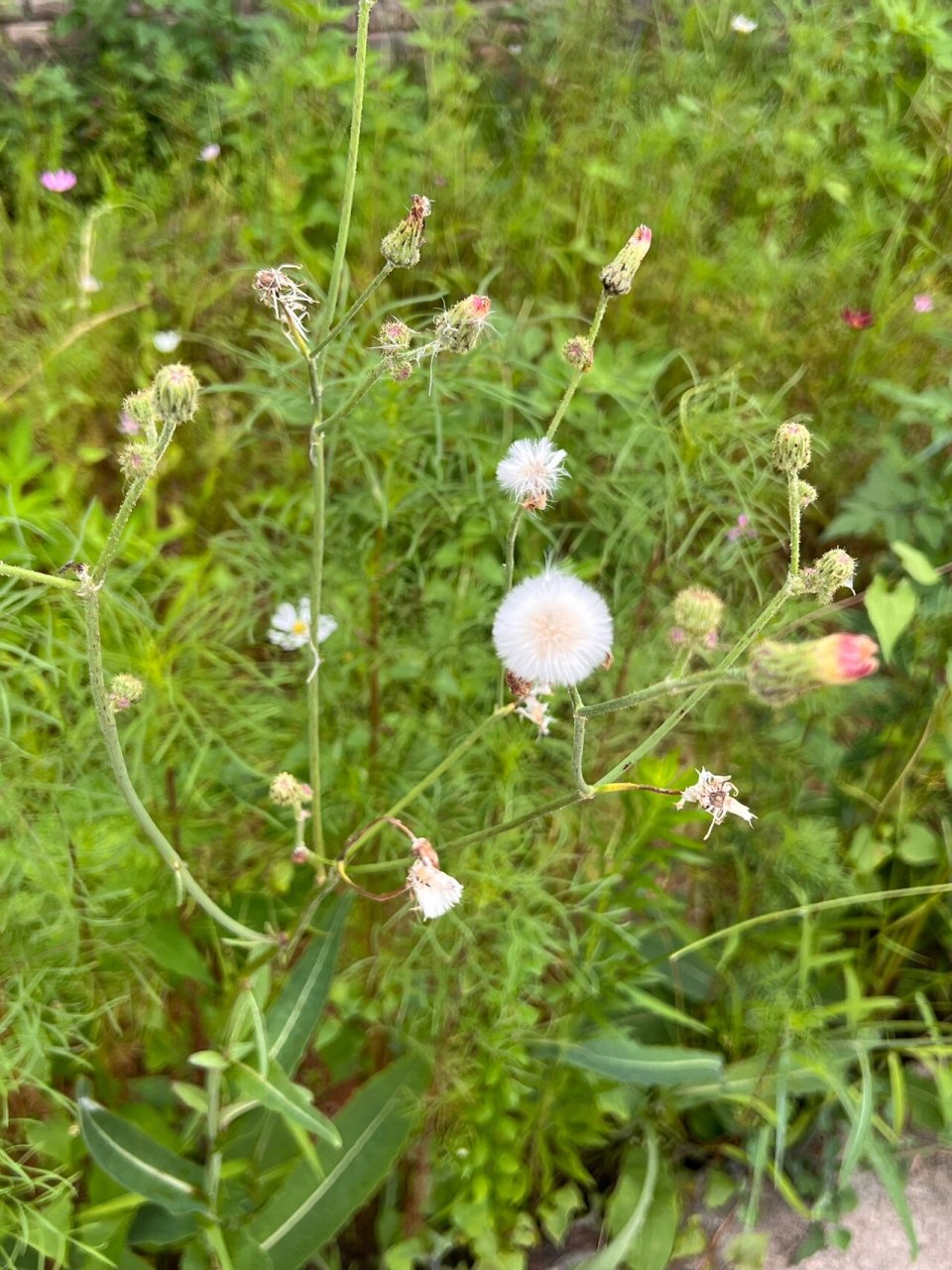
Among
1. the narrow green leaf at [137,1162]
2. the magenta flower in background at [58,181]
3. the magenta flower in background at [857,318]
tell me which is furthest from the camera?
the magenta flower in background at [58,181]

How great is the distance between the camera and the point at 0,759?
0.86 meters

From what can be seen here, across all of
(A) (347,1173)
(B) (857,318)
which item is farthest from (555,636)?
(B) (857,318)

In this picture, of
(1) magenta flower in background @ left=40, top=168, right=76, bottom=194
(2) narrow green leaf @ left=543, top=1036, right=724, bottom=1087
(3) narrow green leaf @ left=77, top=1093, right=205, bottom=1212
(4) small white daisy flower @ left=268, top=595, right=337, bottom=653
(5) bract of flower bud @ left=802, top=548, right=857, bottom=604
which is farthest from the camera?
(1) magenta flower in background @ left=40, top=168, right=76, bottom=194

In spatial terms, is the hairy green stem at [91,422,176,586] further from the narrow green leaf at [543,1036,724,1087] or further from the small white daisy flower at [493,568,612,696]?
the narrow green leaf at [543,1036,724,1087]

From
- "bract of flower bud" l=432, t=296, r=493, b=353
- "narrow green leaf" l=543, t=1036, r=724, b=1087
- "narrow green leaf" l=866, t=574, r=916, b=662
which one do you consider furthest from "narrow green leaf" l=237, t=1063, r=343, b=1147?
"narrow green leaf" l=866, t=574, r=916, b=662

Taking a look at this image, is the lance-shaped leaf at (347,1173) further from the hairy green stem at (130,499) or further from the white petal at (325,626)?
the hairy green stem at (130,499)

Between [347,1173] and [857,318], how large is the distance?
120 cm

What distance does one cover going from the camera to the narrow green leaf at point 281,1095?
653 mm

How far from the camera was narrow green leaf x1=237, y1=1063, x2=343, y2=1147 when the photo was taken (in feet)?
2.14

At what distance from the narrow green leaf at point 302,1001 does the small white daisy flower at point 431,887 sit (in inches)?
8.8

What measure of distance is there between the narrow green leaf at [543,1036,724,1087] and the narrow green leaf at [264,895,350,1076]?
0.27 meters

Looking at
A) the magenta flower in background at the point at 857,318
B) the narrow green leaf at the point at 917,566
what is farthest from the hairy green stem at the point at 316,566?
the magenta flower in background at the point at 857,318

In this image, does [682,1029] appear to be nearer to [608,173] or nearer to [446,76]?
[608,173]

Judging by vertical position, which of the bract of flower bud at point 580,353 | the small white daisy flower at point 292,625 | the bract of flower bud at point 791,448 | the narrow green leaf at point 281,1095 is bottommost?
the narrow green leaf at point 281,1095
